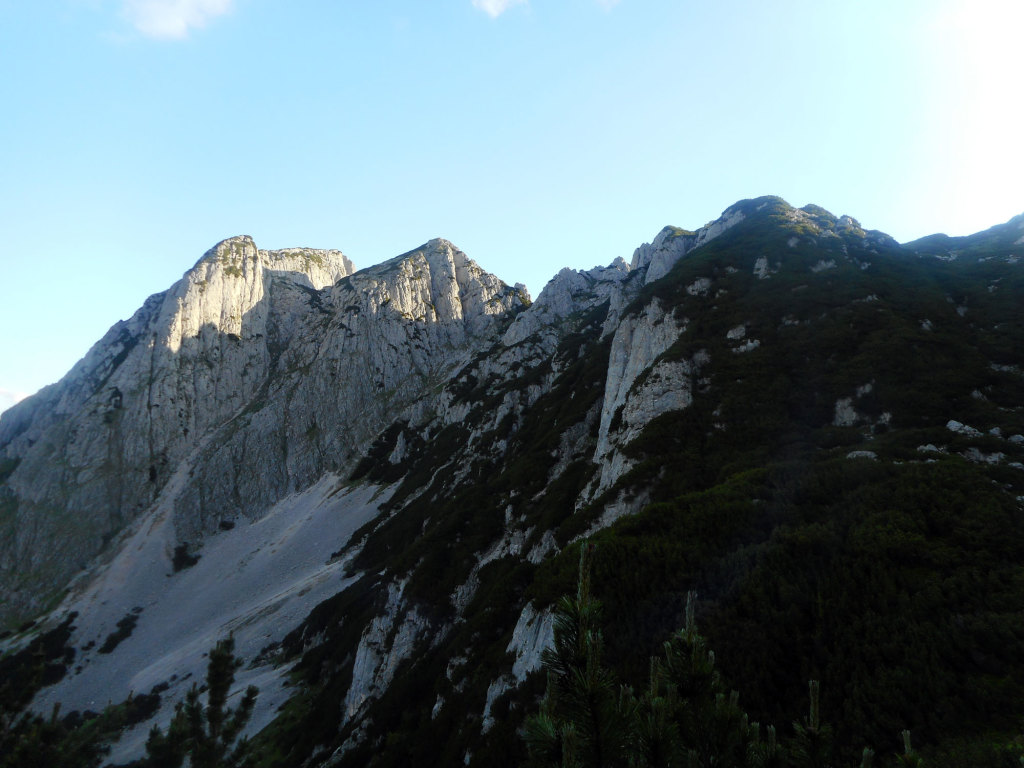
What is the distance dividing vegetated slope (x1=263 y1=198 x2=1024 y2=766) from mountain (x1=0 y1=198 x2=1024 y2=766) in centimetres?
12

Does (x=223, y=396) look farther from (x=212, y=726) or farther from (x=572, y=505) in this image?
(x=212, y=726)

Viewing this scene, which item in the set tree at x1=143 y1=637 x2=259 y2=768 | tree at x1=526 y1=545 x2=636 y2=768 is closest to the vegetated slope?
tree at x1=143 y1=637 x2=259 y2=768

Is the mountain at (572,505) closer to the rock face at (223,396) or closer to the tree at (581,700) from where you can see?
the rock face at (223,396)

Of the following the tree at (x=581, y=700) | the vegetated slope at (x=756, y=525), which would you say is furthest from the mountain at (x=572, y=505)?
the tree at (x=581, y=700)

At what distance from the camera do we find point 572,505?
32.1 meters

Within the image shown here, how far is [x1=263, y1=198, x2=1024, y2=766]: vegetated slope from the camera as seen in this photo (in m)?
11.5

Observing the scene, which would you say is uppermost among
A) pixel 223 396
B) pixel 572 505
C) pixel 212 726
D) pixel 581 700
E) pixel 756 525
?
pixel 223 396

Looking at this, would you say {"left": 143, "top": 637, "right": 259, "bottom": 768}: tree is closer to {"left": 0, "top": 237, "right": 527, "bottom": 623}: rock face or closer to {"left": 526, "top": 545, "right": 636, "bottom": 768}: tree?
{"left": 526, "top": 545, "right": 636, "bottom": 768}: tree

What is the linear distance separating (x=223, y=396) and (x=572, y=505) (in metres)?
107

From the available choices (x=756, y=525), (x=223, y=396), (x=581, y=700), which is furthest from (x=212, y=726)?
(x=223, y=396)

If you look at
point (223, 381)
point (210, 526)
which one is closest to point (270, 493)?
point (210, 526)

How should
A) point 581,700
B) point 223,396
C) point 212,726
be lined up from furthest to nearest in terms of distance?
point 223,396
point 212,726
point 581,700

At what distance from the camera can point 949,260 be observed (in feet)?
182

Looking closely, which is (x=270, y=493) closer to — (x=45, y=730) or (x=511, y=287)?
(x=45, y=730)
